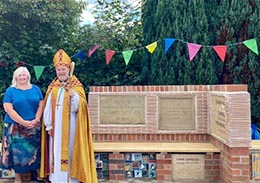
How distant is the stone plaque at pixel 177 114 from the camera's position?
494cm

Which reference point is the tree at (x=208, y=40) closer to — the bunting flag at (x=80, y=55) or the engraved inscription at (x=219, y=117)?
the engraved inscription at (x=219, y=117)

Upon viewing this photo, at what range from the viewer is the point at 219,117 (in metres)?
4.29

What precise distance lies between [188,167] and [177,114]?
838 millimetres

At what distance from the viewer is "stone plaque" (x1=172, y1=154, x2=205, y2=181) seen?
4422 mm

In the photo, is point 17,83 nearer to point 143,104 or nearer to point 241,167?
point 143,104

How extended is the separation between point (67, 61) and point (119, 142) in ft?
5.44

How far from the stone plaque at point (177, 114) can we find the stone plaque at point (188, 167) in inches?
23.9

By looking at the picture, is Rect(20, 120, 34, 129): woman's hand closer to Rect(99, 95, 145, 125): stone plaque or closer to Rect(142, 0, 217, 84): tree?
Rect(99, 95, 145, 125): stone plaque

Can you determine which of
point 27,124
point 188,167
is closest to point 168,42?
point 188,167

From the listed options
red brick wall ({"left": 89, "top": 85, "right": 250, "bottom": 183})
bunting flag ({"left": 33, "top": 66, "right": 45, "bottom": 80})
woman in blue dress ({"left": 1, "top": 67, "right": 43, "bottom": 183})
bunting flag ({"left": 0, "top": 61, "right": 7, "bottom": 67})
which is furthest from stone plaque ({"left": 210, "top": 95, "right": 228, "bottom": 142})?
bunting flag ({"left": 0, "top": 61, "right": 7, "bottom": 67})

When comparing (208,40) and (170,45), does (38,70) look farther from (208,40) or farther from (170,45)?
(208,40)

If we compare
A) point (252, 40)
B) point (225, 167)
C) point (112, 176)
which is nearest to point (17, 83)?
point (112, 176)

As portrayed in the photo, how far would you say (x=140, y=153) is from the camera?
4469mm

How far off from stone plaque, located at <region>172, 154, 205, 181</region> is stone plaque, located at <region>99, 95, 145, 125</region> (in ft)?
2.70
